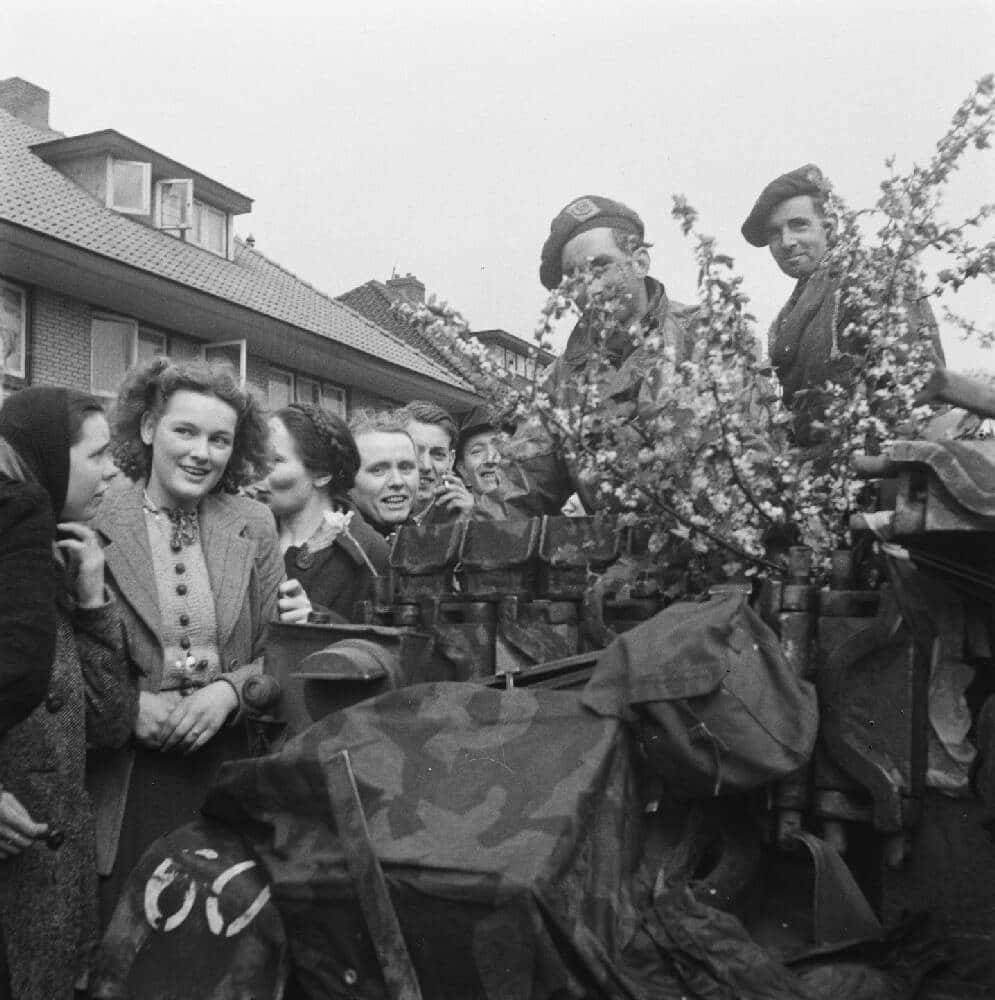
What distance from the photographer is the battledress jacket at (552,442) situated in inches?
128

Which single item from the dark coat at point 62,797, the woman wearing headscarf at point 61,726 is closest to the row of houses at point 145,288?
the woman wearing headscarf at point 61,726

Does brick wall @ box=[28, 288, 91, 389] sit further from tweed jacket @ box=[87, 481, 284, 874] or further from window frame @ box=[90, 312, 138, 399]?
tweed jacket @ box=[87, 481, 284, 874]

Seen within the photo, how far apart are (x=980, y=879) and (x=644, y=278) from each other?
195cm

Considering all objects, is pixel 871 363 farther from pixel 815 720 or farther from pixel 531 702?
pixel 531 702

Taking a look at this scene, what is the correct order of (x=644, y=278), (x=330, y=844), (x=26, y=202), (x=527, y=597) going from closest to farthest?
(x=330, y=844) → (x=527, y=597) → (x=644, y=278) → (x=26, y=202)

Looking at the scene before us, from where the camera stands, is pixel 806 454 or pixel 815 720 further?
pixel 806 454

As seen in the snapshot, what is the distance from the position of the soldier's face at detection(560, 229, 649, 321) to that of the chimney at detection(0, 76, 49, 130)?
1713cm

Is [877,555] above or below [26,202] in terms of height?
below

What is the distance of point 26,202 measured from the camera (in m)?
14.4

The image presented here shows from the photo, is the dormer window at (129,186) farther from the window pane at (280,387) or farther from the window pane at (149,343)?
the window pane at (280,387)

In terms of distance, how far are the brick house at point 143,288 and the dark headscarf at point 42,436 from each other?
11.0 metres

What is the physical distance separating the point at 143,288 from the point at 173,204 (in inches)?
134

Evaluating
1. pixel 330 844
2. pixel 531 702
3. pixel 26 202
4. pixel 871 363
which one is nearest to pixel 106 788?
pixel 330 844

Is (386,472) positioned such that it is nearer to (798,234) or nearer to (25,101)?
(798,234)
